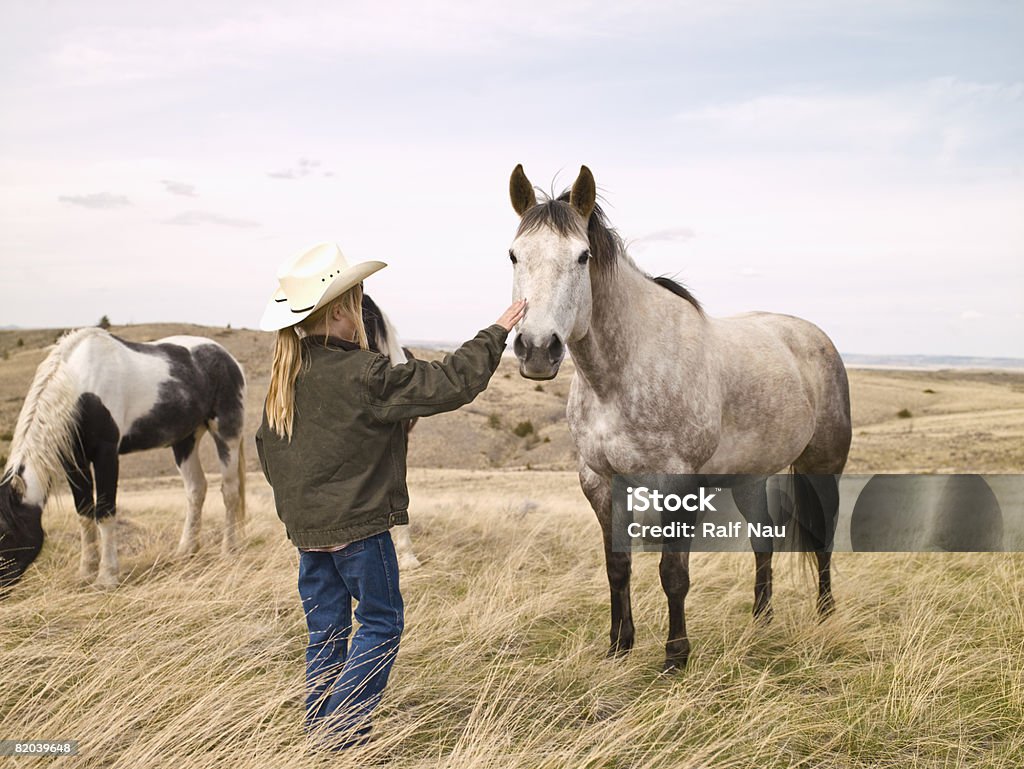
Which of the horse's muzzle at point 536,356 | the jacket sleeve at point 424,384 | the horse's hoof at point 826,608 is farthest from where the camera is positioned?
the horse's hoof at point 826,608

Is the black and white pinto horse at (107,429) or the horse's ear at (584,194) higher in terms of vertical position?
the horse's ear at (584,194)

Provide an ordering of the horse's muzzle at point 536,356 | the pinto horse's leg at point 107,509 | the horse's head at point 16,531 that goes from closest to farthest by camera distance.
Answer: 1. the horse's muzzle at point 536,356
2. the horse's head at point 16,531
3. the pinto horse's leg at point 107,509

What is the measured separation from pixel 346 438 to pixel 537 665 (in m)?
2.14

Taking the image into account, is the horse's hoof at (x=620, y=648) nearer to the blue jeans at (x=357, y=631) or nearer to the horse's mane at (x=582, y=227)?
the blue jeans at (x=357, y=631)

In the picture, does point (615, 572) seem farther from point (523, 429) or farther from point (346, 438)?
point (523, 429)

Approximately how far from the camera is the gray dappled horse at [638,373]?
394 centimetres

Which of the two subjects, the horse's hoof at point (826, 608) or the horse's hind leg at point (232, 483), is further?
→ the horse's hind leg at point (232, 483)

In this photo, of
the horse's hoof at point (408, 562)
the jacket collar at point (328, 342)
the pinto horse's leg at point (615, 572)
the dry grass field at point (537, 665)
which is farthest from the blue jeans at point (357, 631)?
the horse's hoof at point (408, 562)

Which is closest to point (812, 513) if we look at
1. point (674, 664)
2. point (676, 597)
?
point (676, 597)

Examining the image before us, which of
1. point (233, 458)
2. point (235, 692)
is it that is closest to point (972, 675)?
point (235, 692)

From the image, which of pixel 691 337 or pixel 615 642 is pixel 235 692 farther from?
pixel 691 337

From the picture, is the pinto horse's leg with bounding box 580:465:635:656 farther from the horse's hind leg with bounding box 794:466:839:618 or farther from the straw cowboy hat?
the straw cowboy hat

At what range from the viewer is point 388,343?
815 centimetres

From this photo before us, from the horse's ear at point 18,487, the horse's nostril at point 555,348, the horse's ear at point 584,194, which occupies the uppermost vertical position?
the horse's ear at point 584,194
